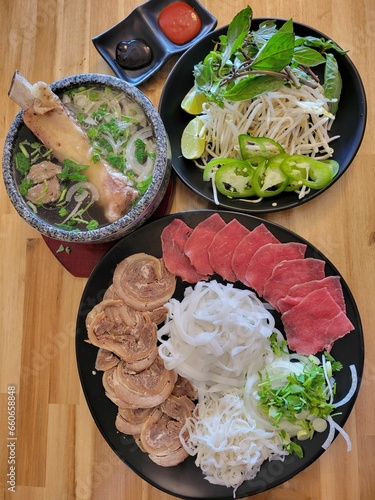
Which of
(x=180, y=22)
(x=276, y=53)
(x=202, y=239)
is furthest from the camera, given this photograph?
(x=180, y=22)

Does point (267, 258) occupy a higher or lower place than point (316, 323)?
higher

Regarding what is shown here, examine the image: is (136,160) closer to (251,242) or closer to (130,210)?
(130,210)

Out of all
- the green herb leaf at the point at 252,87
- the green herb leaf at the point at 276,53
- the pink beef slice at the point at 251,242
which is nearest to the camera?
the green herb leaf at the point at 276,53

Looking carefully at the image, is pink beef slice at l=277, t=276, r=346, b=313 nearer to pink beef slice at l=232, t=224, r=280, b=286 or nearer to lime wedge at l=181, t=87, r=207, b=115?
pink beef slice at l=232, t=224, r=280, b=286

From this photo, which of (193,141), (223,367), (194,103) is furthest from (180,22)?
(223,367)

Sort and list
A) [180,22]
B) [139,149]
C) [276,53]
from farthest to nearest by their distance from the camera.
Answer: [180,22] < [139,149] < [276,53]

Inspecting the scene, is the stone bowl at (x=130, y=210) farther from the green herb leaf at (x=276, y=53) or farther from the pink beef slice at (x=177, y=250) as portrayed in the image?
the green herb leaf at (x=276, y=53)

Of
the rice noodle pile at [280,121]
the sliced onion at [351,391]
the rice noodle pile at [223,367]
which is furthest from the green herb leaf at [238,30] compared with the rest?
the sliced onion at [351,391]
